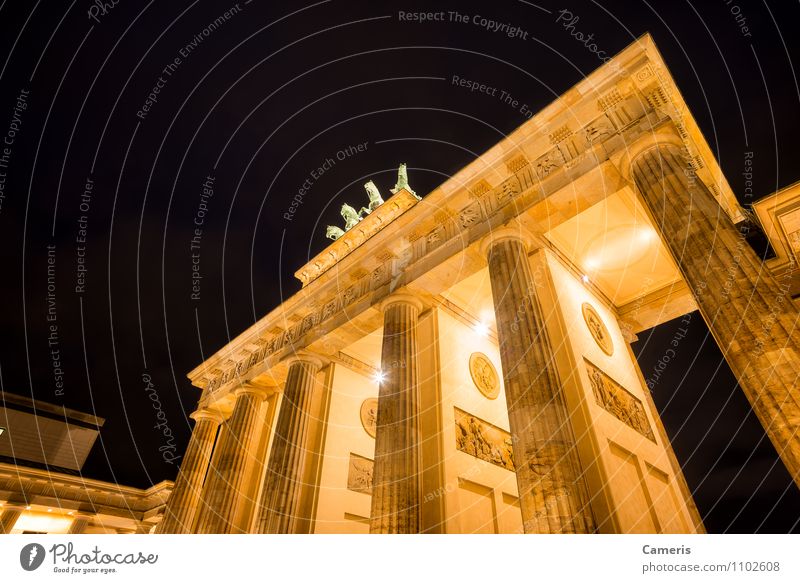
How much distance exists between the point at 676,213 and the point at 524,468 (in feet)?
17.3

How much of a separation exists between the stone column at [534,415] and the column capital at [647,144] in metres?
2.78

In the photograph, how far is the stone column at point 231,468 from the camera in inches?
562

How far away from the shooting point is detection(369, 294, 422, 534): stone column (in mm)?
8516

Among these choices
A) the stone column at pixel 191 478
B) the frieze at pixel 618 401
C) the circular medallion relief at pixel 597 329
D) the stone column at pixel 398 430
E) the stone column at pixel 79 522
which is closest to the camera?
the stone column at pixel 398 430

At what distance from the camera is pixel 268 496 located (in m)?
12.2

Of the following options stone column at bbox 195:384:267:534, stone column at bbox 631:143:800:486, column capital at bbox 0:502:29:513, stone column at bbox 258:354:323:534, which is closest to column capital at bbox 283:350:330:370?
stone column at bbox 258:354:323:534

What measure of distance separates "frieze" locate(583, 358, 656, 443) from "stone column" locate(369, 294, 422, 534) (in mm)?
4376

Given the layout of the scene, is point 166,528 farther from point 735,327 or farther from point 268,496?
point 735,327

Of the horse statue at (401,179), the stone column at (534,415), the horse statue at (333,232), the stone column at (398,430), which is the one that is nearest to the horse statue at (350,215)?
the horse statue at (333,232)

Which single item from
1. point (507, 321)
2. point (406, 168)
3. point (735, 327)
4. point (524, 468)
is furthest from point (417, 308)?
point (406, 168)

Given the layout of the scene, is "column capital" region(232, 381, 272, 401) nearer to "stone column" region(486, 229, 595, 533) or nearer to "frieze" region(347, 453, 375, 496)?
"frieze" region(347, 453, 375, 496)

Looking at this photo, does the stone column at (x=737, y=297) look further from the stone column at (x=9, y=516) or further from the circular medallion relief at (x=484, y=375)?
the stone column at (x=9, y=516)
